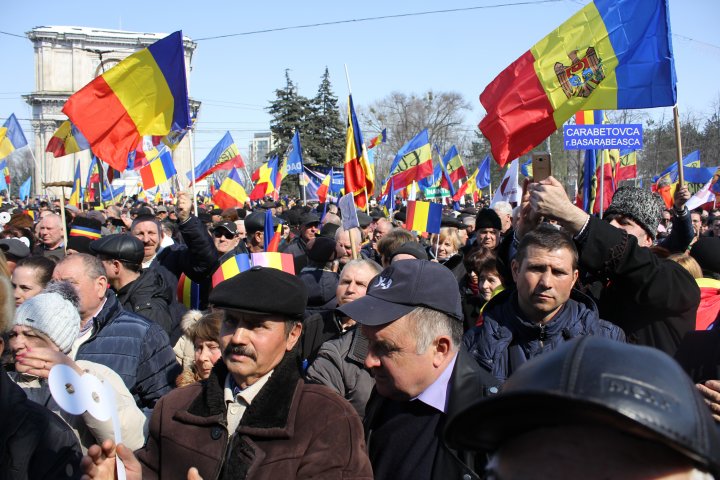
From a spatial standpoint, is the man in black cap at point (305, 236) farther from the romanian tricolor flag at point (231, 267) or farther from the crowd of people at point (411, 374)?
the crowd of people at point (411, 374)

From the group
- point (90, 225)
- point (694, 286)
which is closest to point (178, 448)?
point (694, 286)

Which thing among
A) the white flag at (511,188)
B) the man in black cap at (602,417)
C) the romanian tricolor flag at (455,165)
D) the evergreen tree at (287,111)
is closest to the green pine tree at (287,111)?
the evergreen tree at (287,111)

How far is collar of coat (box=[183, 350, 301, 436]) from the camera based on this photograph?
2.65 m

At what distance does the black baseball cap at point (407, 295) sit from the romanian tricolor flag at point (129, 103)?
6104 millimetres

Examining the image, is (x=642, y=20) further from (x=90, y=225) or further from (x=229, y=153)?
(x=229, y=153)

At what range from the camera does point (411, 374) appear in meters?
2.88

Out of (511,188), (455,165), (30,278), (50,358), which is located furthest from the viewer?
(455,165)

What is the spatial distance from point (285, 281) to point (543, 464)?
2.08m

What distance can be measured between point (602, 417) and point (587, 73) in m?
5.65

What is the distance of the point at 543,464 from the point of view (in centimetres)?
107

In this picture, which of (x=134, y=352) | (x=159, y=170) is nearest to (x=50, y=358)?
(x=134, y=352)

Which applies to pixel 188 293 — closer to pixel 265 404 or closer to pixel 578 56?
pixel 578 56

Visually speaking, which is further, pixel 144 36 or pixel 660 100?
pixel 144 36

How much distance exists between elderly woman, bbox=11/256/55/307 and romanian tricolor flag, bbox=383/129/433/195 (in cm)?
1051
